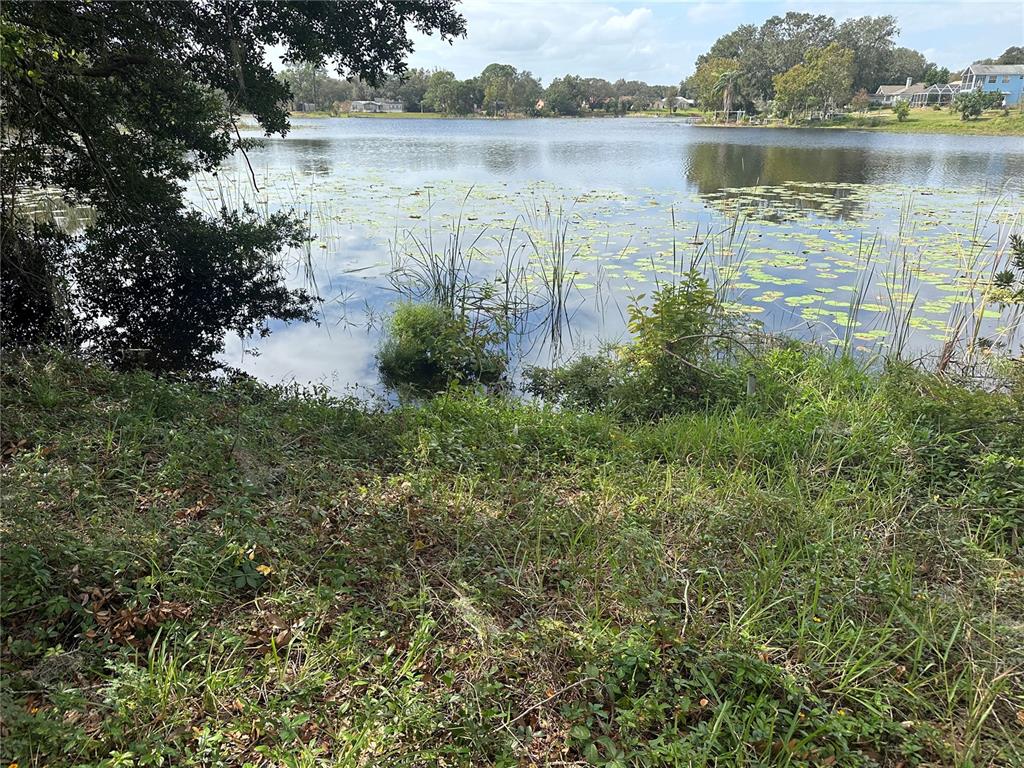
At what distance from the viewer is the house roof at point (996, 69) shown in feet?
139

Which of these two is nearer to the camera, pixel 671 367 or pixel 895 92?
pixel 671 367

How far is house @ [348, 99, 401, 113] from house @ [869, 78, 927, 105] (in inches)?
1502

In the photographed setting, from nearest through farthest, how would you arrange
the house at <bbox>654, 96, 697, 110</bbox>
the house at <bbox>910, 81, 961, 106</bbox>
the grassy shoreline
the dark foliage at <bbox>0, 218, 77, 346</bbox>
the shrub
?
the shrub < the dark foliage at <bbox>0, 218, 77, 346</bbox> < the grassy shoreline < the house at <bbox>910, 81, 961, 106</bbox> < the house at <bbox>654, 96, 697, 110</bbox>

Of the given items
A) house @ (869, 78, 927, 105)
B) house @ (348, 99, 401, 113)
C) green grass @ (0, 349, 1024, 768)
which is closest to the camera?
green grass @ (0, 349, 1024, 768)

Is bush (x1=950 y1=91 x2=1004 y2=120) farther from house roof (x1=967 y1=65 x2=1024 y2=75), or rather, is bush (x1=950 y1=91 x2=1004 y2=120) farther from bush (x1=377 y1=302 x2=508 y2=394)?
bush (x1=377 y1=302 x2=508 y2=394)

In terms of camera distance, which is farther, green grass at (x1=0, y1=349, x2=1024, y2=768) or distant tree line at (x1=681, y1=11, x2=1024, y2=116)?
distant tree line at (x1=681, y1=11, x2=1024, y2=116)

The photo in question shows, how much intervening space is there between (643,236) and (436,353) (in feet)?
14.5

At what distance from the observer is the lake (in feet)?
20.0

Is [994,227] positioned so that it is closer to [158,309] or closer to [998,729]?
[998,729]

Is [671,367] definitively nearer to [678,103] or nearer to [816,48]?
A: [816,48]

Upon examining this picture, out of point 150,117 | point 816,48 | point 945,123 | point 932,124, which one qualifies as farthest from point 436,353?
point 816,48

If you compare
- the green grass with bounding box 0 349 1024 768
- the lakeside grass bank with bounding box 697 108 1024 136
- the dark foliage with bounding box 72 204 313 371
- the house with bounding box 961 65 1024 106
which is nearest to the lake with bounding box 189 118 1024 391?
the dark foliage with bounding box 72 204 313 371

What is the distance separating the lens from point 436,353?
18.4 ft

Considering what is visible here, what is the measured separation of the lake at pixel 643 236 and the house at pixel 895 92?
127 ft
